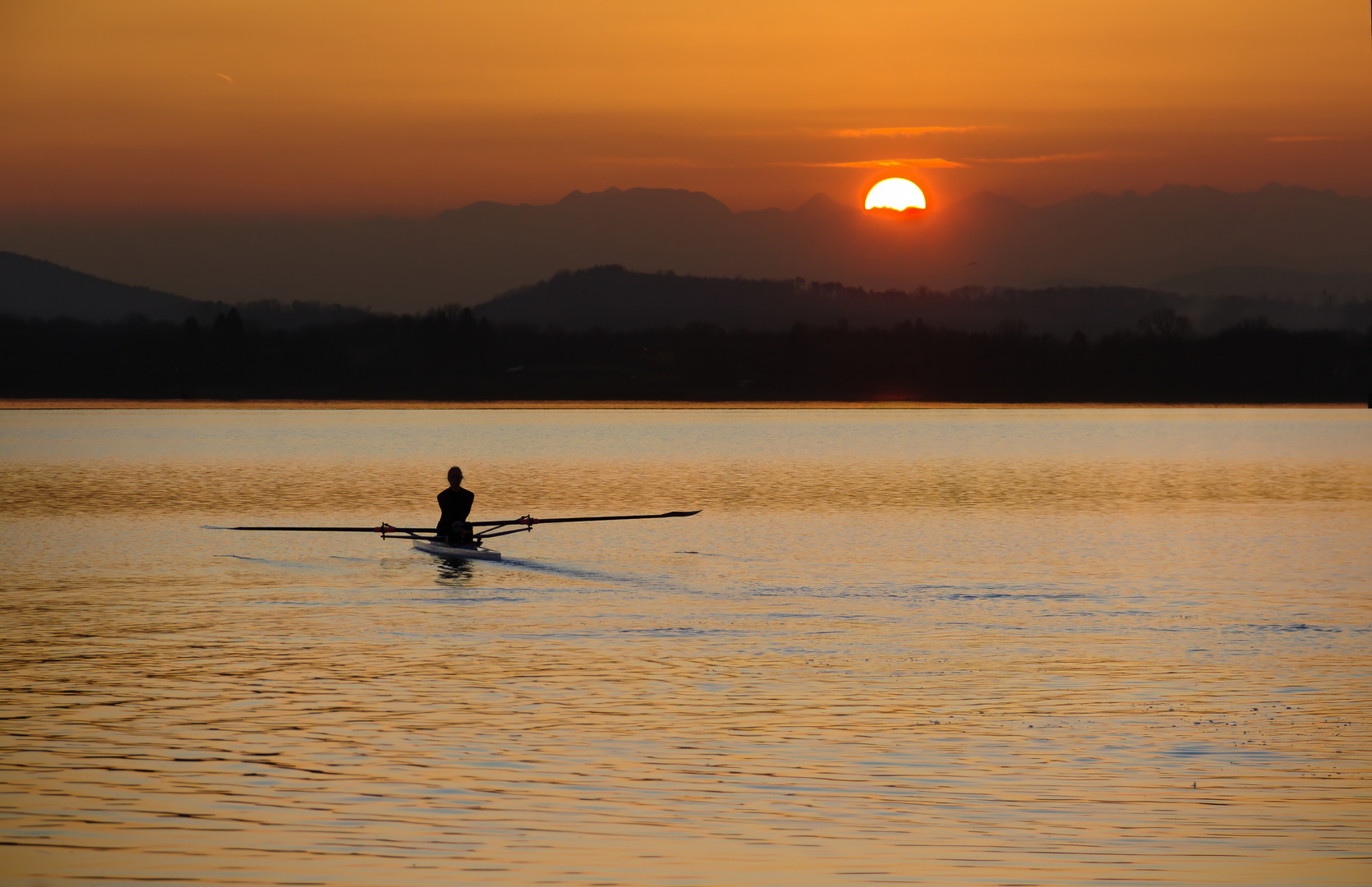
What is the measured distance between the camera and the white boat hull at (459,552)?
36.1 metres

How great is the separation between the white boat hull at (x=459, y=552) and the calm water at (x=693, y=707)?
0.52 metres

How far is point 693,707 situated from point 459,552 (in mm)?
18431

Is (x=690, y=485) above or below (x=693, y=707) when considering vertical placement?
above

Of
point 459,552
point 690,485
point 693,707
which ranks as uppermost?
point 690,485

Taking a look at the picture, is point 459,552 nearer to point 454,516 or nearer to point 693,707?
point 454,516

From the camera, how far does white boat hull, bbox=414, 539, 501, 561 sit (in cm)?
3606

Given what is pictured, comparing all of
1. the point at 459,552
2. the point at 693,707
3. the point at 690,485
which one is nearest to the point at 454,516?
the point at 459,552

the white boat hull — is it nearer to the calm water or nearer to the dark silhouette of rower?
the dark silhouette of rower

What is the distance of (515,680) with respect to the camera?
813 inches

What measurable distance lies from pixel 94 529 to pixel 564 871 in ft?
130

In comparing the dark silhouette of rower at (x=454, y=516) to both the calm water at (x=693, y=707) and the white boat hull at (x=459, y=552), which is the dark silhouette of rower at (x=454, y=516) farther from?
the calm water at (x=693, y=707)

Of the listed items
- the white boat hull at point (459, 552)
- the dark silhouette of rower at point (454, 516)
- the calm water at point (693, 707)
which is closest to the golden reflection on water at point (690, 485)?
the calm water at point (693, 707)

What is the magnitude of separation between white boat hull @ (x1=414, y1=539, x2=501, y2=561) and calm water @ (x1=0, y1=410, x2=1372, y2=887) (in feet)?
1.70

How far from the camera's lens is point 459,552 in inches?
1427
